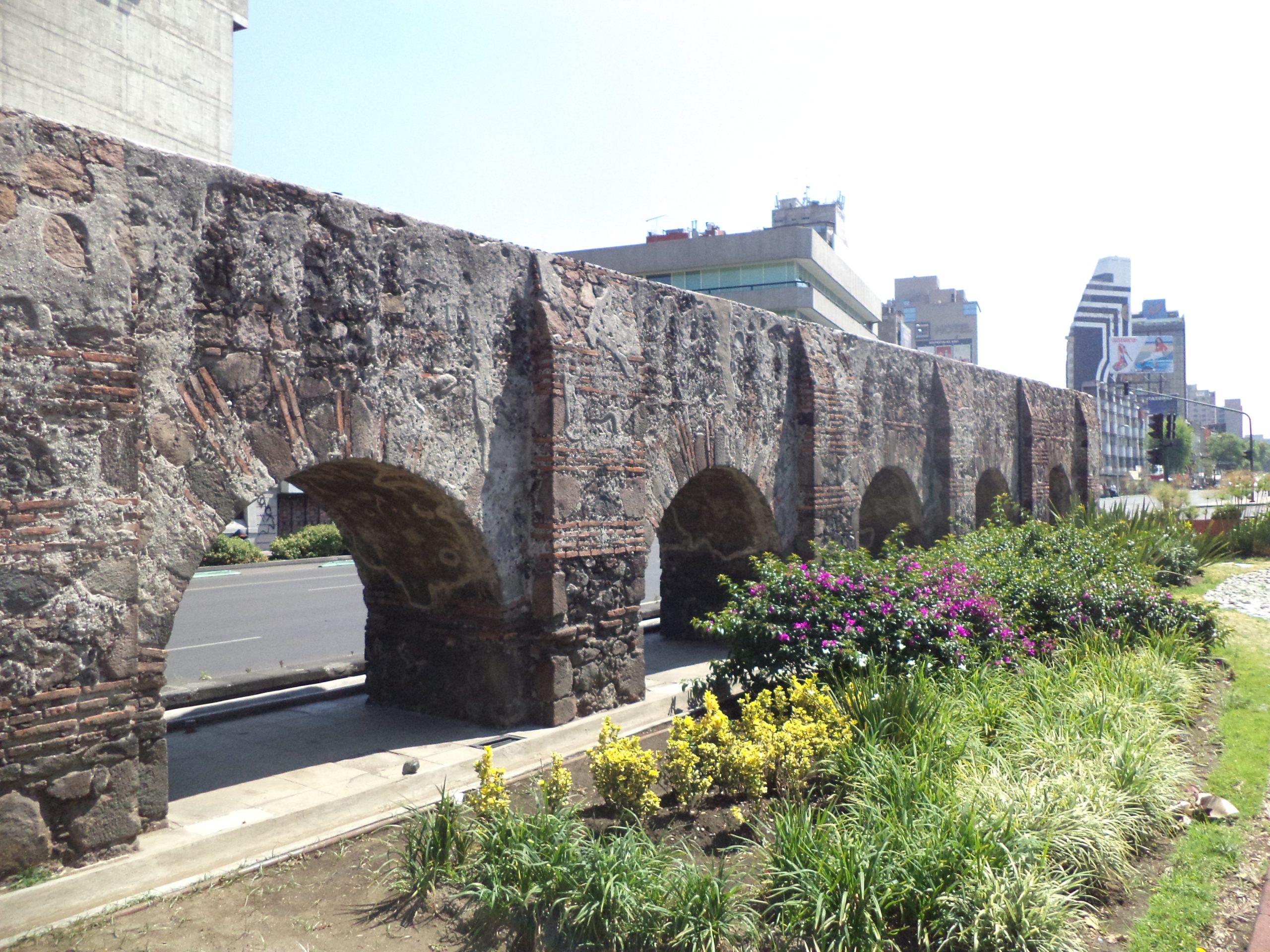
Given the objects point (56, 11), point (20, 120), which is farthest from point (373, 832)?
point (56, 11)

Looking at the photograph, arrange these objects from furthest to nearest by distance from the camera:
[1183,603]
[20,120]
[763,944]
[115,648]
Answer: [1183,603] → [115,648] → [20,120] → [763,944]

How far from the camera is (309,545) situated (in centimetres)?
2300

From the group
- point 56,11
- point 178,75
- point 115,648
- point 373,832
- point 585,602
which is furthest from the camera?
point 178,75

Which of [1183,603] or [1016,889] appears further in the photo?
[1183,603]

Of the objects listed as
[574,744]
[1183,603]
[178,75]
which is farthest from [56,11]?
[1183,603]

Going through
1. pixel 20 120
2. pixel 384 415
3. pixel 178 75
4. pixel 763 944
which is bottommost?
pixel 763 944

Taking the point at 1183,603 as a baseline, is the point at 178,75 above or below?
above

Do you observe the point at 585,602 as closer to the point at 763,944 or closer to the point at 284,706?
the point at 284,706

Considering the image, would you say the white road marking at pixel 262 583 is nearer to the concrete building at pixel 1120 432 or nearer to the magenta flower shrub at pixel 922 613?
the magenta flower shrub at pixel 922 613

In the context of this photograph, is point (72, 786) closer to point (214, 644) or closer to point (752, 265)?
point (214, 644)

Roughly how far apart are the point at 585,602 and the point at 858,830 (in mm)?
3216

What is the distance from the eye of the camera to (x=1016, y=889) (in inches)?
164

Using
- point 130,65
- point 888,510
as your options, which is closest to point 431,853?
point 888,510

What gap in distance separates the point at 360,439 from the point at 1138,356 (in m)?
120
